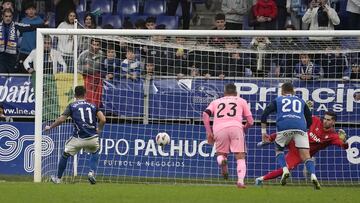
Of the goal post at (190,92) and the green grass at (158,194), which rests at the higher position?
the goal post at (190,92)

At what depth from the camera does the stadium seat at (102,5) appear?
1011 inches

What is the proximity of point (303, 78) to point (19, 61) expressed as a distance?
6421 millimetres

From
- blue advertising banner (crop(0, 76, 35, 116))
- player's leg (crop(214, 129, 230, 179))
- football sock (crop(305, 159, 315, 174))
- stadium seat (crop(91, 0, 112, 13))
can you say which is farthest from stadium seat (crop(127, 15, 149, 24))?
football sock (crop(305, 159, 315, 174))

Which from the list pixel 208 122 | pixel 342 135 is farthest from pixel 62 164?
pixel 342 135

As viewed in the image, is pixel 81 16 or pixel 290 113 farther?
pixel 81 16

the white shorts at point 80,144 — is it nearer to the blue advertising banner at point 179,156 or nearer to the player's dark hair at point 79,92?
the player's dark hair at point 79,92

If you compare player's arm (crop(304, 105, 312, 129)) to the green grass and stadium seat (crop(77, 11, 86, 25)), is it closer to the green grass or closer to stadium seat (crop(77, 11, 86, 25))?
the green grass

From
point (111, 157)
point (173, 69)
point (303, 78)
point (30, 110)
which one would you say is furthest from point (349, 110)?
point (30, 110)

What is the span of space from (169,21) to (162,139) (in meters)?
4.93

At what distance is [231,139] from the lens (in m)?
18.0

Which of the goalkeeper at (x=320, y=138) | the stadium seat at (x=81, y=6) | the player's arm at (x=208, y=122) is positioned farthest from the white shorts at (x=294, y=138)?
the stadium seat at (x=81, y=6)

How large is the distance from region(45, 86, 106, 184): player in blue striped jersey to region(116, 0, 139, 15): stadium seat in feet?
23.7

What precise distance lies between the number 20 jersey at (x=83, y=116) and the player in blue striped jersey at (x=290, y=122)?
3.07m

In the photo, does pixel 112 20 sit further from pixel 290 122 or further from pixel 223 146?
pixel 290 122
